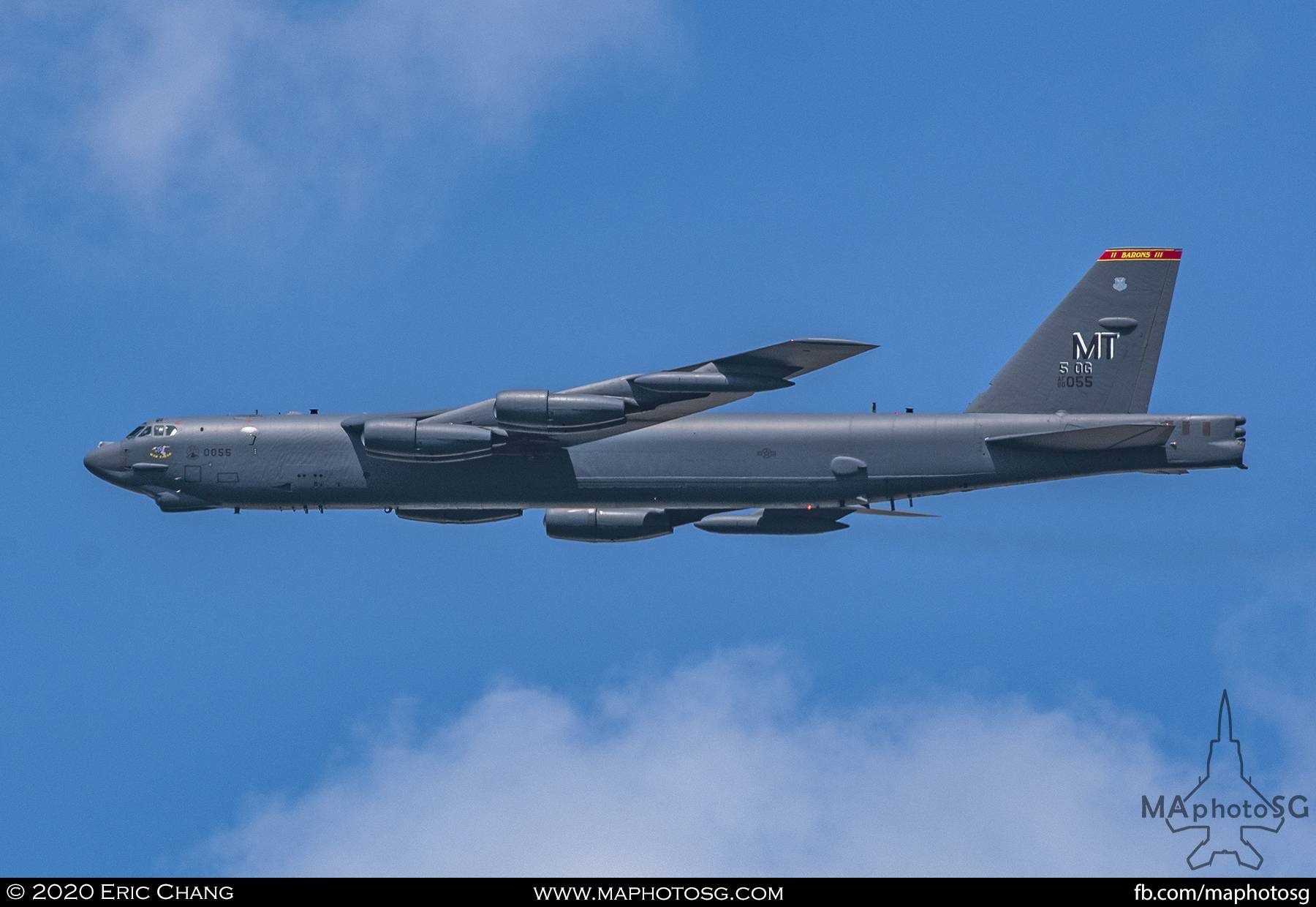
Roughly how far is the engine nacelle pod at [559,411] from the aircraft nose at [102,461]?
8875 millimetres

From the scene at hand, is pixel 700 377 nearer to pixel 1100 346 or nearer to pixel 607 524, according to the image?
pixel 607 524

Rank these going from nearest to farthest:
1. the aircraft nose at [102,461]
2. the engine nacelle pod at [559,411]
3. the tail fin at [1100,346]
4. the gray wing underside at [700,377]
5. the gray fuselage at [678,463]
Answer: the gray wing underside at [700,377] → the engine nacelle pod at [559,411] → the gray fuselage at [678,463] → the tail fin at [1100,346] → the aircraft nose at [102,461]

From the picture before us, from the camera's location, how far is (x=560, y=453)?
40656 millimetres

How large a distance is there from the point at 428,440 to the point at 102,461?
749 cm

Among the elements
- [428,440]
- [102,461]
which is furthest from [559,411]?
[102,461]

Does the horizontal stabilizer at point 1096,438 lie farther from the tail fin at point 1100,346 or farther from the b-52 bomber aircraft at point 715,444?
the tail fin at point 1100,346

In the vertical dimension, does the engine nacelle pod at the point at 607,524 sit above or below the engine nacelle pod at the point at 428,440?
below

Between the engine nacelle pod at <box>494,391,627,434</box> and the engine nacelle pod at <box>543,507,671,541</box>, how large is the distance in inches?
160

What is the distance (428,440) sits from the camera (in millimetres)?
39969

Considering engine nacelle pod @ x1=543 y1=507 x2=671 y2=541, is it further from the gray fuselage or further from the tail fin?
the tail fin

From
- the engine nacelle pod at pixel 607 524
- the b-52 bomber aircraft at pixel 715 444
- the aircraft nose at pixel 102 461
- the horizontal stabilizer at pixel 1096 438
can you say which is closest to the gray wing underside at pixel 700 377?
the b-52 bomber aircraft at pixel 715 444

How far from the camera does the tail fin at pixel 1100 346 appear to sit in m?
40.5

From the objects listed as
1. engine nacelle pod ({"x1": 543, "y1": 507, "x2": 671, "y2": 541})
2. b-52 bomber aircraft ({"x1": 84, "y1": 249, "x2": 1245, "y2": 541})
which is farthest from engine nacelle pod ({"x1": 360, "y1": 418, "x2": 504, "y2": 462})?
engine nacelle pod ({"x1": 543, "y1": 507, "x2": 671, "y2": 541})
